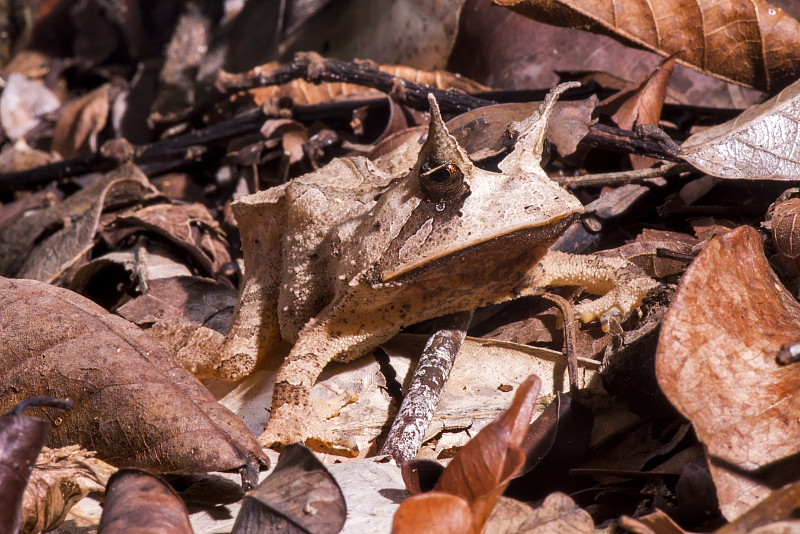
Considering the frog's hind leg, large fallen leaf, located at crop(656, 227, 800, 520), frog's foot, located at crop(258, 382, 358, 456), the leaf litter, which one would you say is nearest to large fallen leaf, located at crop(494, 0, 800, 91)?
the leaf litter

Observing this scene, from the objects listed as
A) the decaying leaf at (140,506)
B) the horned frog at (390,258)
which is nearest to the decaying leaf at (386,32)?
the horned frog at (390,258)

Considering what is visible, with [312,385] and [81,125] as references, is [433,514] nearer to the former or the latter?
[312,385]

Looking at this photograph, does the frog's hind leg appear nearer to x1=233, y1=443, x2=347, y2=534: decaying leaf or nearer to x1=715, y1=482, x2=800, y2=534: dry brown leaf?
x1=233, y1=443, x2=347, y2=534: decaying leaf

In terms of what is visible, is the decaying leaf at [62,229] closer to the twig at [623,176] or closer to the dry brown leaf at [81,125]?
the dry brown leaf at [81,125]

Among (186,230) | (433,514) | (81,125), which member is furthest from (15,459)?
(81,125)

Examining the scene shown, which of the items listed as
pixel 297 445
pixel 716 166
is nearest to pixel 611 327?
pixel 716 166

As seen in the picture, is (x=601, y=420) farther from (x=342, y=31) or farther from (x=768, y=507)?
(x=342, y=31)
